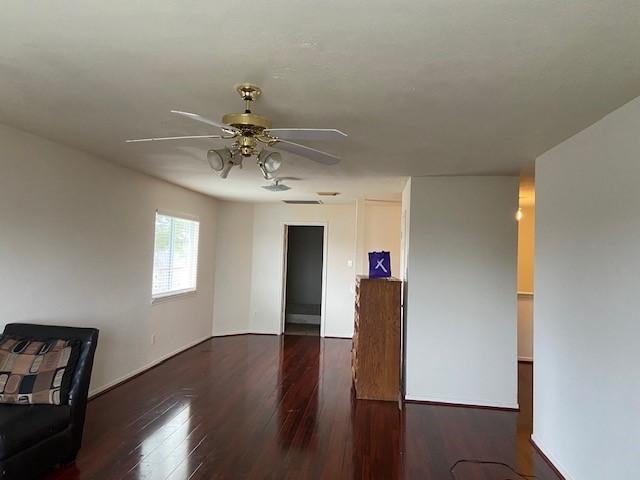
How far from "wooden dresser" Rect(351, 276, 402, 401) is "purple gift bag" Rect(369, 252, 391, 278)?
0.26 metres

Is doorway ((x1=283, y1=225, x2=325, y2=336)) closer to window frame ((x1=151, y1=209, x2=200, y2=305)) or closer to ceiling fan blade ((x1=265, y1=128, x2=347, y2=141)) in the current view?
window frame ((x1=151, y1=209, x2=200, y2=305))

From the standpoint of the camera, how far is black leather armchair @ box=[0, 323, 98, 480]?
219cm

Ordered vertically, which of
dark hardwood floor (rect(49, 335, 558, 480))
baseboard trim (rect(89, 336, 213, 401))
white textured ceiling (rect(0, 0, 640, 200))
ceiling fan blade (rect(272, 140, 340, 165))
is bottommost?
dark hardwood floor (rect(49, 335, 558, 480))

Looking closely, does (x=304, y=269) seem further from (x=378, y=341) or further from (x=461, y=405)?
(x=461, y=405)

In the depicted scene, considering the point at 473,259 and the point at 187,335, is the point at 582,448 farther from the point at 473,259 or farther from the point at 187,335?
the point at 187,335

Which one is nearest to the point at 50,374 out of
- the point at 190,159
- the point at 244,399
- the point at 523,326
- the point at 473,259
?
the point at 244,399

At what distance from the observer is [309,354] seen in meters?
5.68

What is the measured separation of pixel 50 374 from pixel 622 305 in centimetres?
347

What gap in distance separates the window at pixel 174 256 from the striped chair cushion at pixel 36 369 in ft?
7.15

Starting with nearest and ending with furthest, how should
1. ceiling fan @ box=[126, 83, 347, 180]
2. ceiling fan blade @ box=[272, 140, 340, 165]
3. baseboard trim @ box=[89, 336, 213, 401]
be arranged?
ceiling fan @ box=[126, 83, 347, 180] < ceiling fan blade @ box=[272, 140, 340, 165] < baseboard trim @ box=[89, 336, 213, 401]

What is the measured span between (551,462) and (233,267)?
5196mm

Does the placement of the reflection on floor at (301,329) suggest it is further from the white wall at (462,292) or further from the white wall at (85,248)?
the white wall at (462,292)

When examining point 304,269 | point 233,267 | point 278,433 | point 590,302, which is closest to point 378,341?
point 278,433

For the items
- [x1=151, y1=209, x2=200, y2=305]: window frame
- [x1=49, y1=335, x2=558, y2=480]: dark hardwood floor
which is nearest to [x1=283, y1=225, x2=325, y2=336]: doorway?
[x1=151, y1=209, x2=200, y2=305]: window frame
